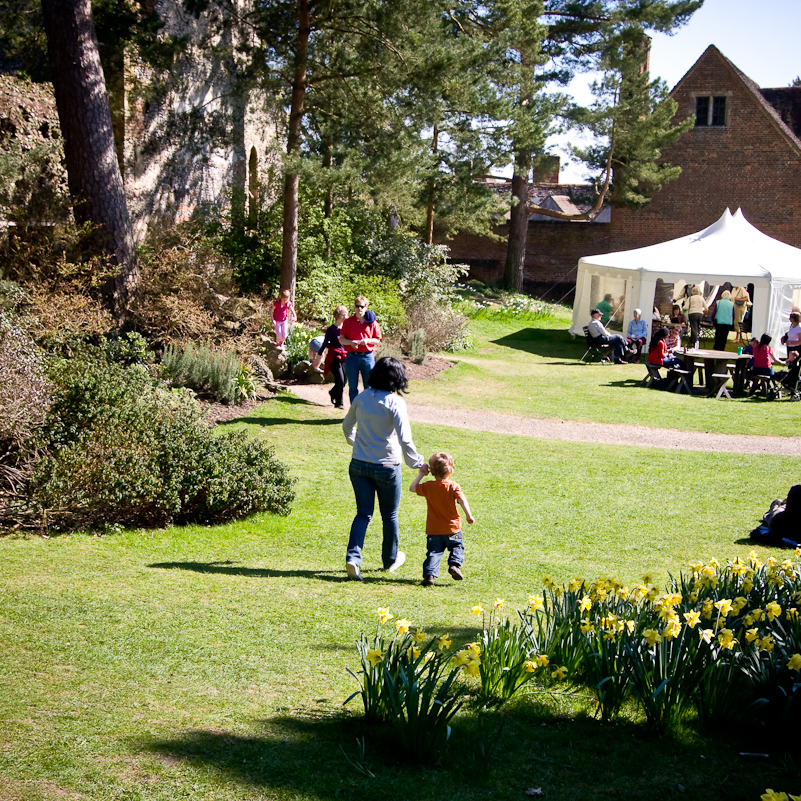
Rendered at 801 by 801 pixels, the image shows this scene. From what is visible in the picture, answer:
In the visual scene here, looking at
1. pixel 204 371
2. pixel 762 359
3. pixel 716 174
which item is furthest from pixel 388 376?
pixel 716 174

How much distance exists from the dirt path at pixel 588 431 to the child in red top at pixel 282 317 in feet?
3.51

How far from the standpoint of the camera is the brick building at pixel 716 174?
116 ft

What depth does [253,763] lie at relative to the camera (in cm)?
370

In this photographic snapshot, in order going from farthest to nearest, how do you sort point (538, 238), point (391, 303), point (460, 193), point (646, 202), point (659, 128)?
point (538, 238)
point (646, 202)
point (659, 128)
point (460, 193)
point (391, 303)

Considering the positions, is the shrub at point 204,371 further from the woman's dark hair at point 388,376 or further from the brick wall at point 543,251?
the brick wall at point 543,251

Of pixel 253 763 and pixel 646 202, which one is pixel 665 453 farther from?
pixel 646 202

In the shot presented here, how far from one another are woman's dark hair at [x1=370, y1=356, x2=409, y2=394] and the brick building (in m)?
31.2

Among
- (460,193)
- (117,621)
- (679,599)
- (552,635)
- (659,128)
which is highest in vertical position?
(659,128)

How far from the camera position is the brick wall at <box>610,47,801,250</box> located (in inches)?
1388

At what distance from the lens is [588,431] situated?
46.5ft

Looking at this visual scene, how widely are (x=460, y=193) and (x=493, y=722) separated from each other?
931 inches

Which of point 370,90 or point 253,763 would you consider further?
point 370,90

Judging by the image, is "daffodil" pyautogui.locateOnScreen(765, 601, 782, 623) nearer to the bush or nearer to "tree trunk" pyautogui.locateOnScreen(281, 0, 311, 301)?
the bush

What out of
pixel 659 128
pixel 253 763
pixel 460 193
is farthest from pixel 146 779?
pixel 659 128
